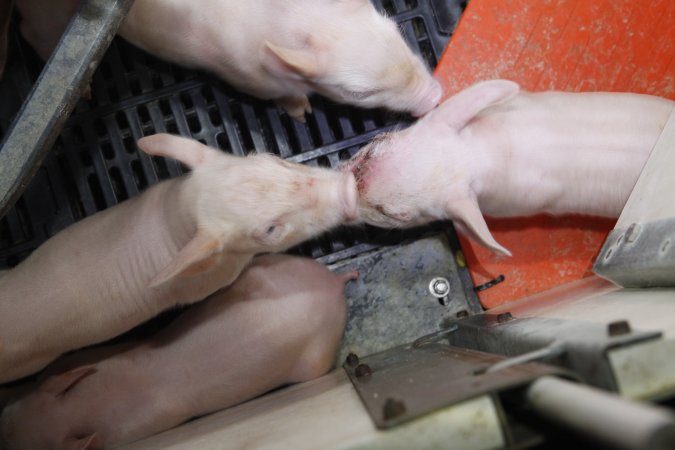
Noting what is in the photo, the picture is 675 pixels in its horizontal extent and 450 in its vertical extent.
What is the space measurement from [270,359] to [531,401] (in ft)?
5.52

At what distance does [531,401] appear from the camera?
4.44 ft

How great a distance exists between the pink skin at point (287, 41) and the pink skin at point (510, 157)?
0.82 feet

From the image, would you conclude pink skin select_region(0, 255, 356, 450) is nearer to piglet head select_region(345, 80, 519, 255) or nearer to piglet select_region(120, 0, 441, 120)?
piglet head select_region(345, 80, 519, 255)

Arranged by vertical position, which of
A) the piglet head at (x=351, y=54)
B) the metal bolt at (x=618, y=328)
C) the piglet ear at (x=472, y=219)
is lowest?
the metal bolt at (x=618, y=328)

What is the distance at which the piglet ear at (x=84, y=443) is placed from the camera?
282 centimetres

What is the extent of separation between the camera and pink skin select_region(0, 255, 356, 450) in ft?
9.53

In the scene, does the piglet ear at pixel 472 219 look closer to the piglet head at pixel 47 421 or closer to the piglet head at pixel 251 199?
the piglet head at pixel 251 199

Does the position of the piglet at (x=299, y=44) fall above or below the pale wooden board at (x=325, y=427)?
above

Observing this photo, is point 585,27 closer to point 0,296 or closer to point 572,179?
point 572,179

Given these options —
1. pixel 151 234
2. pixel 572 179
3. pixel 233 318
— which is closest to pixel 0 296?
pixel 151 234

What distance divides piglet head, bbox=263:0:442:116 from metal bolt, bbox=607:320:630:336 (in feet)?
5.80

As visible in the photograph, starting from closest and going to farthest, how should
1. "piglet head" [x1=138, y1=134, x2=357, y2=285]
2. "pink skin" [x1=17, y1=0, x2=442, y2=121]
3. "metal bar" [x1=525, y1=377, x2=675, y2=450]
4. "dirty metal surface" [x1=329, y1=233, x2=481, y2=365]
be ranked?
"metal bar" [x1=525, y1=377, x2=675, y2=450] < "piglet head" [x1=138, y1=134, x2=357, y2=285] < "pink skin" [x1=17, y1=0, x2=442, y2=121] < "dirty metal surface" [x1=329, y1=233, x2=481, y2=365]

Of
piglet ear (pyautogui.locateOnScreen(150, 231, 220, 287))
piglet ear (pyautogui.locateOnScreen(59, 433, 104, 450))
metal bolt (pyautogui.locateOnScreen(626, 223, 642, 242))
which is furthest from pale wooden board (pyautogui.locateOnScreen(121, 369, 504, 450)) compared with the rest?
metal bolt (pyautogui.locateOnScreen(626, 223, 642, 242))

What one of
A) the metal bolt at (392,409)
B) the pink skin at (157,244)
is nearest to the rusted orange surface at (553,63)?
the pink skin at (157,244)
